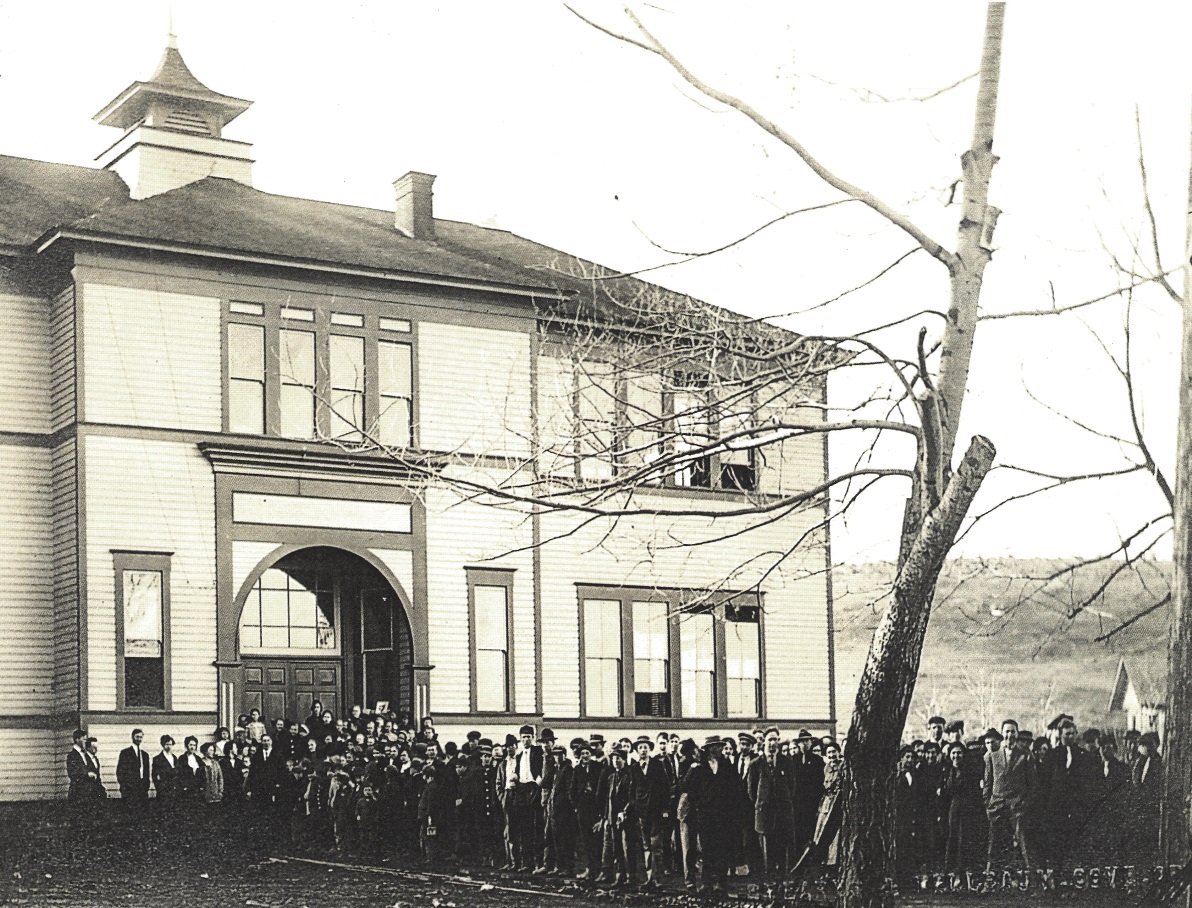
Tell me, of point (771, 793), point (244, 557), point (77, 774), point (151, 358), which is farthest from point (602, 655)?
point (77, 774)

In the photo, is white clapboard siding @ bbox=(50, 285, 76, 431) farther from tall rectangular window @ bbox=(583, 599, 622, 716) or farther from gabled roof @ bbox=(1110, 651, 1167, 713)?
gabled roof @ bbox=(1110, 651, 1167, 713)

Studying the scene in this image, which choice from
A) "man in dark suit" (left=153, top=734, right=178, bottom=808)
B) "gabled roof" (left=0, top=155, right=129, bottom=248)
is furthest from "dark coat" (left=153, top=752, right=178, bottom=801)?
"gabled roof" (left=0, top=155, right=129, bottom=248)

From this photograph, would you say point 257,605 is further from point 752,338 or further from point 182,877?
point 752,338

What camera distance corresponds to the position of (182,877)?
13672 mm

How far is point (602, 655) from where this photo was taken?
62.6 ft

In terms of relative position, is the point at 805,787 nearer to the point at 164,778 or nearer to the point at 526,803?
the point at 526,803

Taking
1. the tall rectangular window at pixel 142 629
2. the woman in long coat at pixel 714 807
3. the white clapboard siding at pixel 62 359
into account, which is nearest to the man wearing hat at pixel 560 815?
the woman in long coat at pixel 714 807

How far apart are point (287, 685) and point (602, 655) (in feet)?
11.7

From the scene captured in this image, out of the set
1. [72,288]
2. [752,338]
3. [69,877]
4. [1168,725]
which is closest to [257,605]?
[72,288]

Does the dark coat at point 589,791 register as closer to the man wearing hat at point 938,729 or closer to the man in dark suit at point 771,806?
the man in dark suit at point 771,806

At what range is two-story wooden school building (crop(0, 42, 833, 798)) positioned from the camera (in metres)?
15.6

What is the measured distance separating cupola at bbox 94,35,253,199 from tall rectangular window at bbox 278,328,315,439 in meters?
Answer: 1.78

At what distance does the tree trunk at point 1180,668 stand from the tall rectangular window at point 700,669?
8076mm

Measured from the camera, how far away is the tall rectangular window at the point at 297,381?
1698 cm
